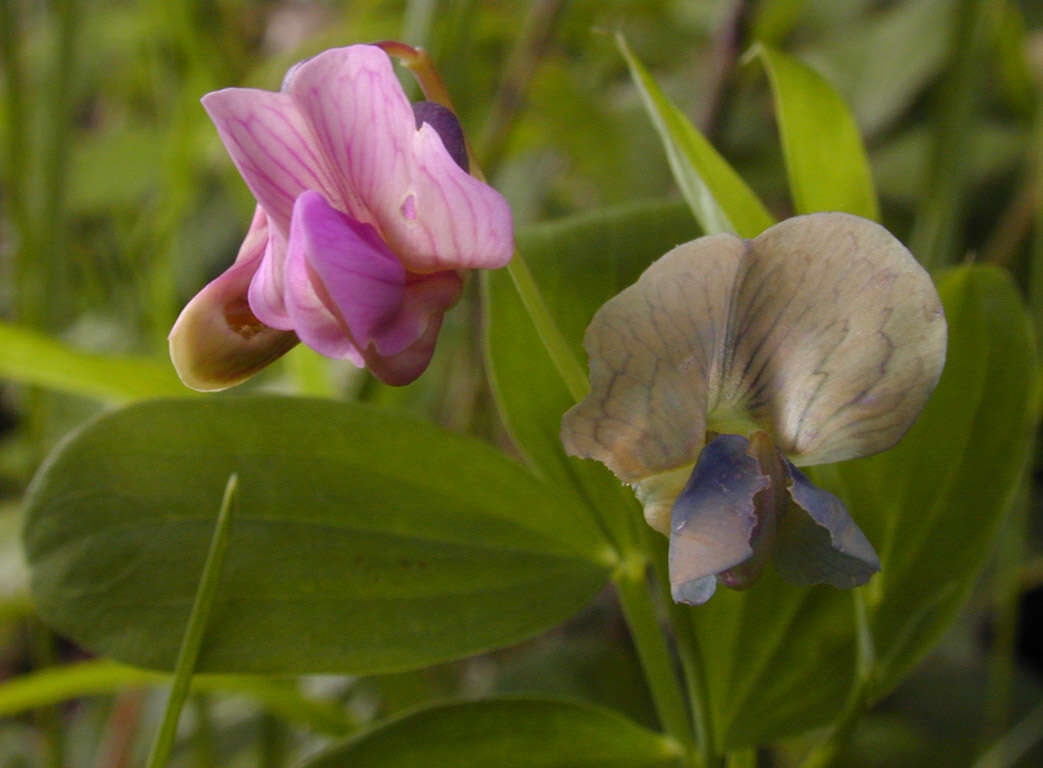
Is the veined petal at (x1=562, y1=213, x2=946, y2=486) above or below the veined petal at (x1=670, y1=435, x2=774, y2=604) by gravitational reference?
above

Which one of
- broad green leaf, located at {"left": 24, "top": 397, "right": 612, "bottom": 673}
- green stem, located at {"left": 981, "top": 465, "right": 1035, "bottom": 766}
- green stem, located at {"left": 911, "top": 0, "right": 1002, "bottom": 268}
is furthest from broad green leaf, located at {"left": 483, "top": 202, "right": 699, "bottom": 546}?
green stem, located at {"left": 981, "top": 465, "right": 1035, "bottom": 766}

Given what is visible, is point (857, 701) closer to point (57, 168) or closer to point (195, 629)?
point (195, 629)

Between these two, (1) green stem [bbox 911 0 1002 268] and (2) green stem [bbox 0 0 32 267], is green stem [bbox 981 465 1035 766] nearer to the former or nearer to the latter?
(1) green stem [bbox 911 0 1002 268]

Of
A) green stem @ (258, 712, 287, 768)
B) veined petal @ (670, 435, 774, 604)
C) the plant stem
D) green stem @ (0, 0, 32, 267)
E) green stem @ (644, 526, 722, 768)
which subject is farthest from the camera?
the plant stem

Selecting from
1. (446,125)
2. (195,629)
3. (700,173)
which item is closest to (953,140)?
(700,173)

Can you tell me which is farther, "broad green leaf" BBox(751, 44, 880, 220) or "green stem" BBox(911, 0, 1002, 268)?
"green stem" BBox(911, 0, 1002, 268)

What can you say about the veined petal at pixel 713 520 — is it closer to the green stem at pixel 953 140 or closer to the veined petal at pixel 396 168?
the veined petal at pixel 396 168

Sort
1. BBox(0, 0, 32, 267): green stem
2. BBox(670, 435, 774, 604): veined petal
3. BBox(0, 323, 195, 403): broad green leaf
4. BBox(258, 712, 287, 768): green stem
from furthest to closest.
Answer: BBox(258, 712, 287, 768): green stem → BBox(0, 0, 32, 267): green stem → BBox(0, 323, 195, 403): broad green leaf → BBox(670, 435, 774, 604): veined petal
